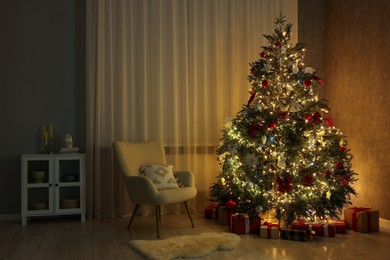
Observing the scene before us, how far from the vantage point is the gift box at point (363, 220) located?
4059 millimetres

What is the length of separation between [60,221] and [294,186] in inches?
95.9

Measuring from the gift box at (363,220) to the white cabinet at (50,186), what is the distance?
2.64 metres

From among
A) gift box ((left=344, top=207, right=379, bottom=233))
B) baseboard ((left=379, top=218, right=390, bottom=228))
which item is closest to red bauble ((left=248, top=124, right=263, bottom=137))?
gift box ((left=344, top=207, right=379, bottom=233))

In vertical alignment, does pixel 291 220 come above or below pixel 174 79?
below

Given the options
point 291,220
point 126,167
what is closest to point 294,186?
point 291,220

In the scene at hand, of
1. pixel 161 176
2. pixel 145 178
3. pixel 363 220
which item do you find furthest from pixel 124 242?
pixel 363 220

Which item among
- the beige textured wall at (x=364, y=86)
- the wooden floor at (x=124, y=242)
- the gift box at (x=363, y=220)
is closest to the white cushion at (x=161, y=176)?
the wooden floor at (x=124, y=242)

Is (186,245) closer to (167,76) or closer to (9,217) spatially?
(167,76)

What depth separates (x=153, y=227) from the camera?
4.37 m

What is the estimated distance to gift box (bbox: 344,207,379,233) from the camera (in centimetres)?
406

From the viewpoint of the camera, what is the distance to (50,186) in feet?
14.8

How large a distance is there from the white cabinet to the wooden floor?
0.49ft

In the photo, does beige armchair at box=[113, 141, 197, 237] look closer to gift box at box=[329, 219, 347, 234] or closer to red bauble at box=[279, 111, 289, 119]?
red bauble at box=[279, 111, 289, 119]

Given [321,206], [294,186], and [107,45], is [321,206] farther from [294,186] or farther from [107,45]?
[107,45]
